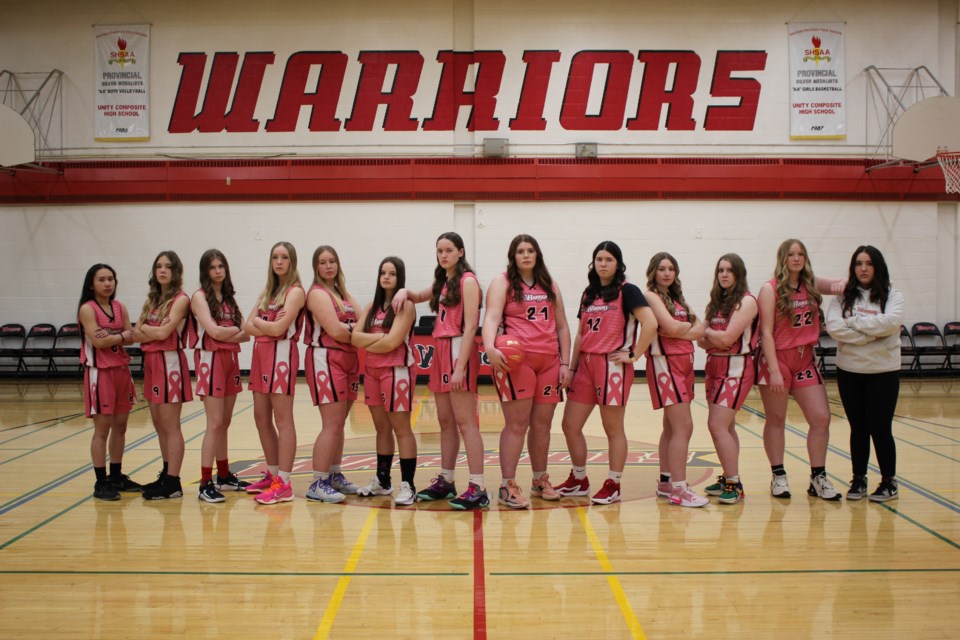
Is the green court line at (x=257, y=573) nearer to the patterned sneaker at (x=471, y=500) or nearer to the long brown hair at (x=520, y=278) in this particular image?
the patterned sneaker at (x=471, y=500)

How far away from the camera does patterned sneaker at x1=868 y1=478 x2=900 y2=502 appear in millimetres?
5562

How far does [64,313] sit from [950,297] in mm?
16877

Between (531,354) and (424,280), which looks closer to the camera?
(531,354)

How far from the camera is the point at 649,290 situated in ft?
18.8

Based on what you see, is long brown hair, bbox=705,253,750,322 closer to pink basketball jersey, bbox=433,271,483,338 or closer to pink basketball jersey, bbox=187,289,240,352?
pink basketball jersey, bbox=433,271,483,338

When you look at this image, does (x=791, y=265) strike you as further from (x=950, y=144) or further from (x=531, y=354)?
(x=950, y=144)

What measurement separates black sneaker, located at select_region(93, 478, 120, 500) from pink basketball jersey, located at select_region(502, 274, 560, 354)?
323cm

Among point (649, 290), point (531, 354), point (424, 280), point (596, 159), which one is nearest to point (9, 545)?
point (531, 354)

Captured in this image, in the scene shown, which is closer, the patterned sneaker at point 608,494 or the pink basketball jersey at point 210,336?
the patterned sneaker at point 608,494

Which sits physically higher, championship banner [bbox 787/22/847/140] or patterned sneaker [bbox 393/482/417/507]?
championship banner [bbox 787/22/847/140]

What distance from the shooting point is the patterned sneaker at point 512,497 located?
5.46 m

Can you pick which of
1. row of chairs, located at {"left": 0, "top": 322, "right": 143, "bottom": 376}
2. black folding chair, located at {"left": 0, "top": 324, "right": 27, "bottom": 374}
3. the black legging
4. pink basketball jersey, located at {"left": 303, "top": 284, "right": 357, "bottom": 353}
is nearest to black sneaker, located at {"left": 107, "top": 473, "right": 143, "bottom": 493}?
pink basketball jersey, located at {"left": 303, "top": 284, "right": 357, "bottom": 353}

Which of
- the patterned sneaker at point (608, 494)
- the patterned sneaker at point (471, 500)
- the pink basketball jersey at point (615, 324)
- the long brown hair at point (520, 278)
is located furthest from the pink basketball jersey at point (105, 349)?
the patterned sneaker at point (608, 494)

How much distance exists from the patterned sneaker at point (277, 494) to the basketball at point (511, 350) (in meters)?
1.94
